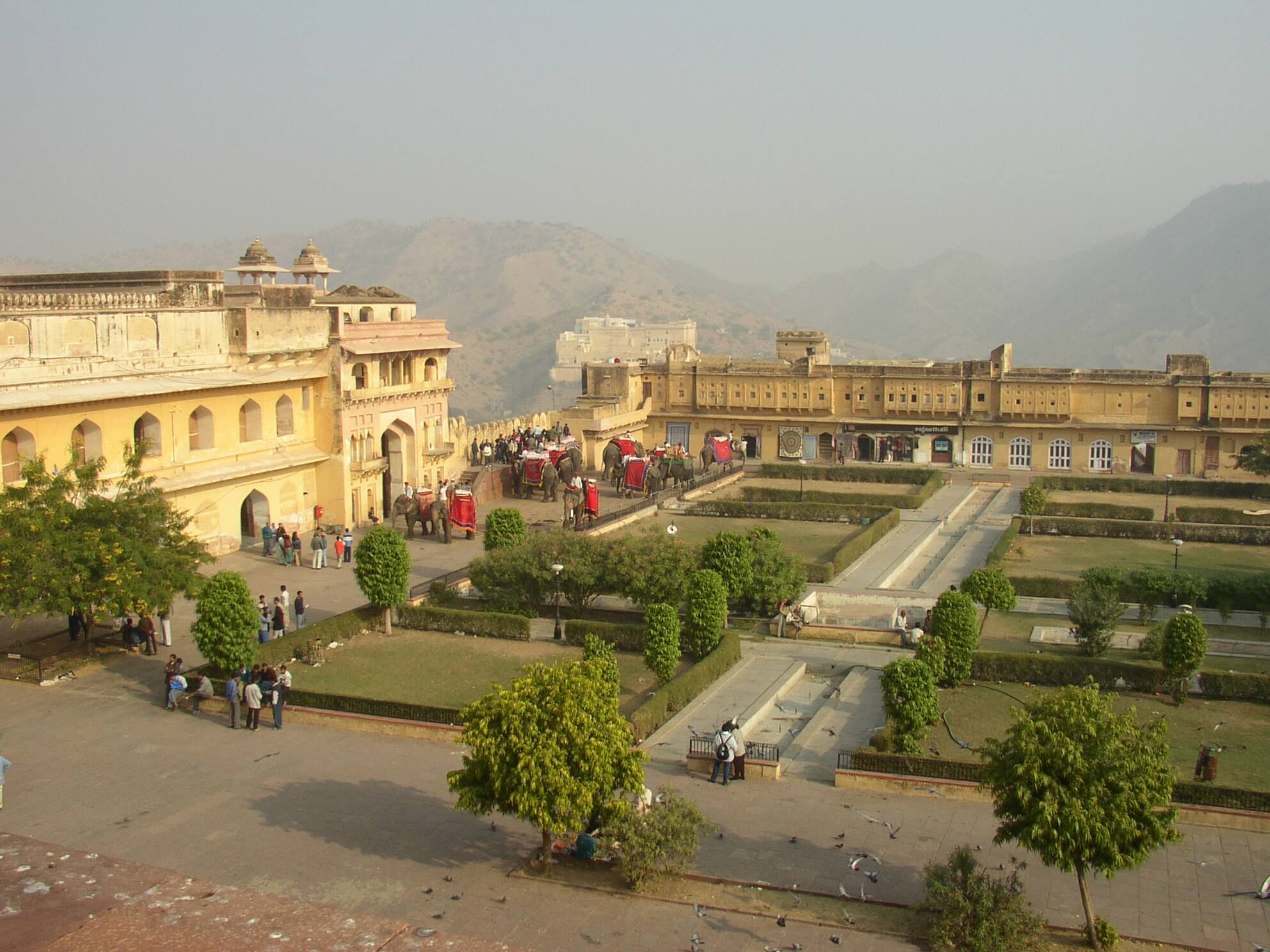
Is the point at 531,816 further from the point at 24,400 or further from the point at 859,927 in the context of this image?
the point at 24,400

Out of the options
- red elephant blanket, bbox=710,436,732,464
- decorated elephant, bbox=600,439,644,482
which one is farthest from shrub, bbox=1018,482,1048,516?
decorated elephant, bbox=600,439,644,482

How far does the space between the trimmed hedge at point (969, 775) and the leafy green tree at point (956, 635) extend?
4.45 metres

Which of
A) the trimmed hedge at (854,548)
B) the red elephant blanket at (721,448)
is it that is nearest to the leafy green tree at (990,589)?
the trimmed hedge at (854,548)

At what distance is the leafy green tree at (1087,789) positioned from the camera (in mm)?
12859

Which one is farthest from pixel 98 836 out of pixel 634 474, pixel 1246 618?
pixel 634 474

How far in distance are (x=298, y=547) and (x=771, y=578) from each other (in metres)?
12.5

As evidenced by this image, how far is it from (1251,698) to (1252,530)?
1776 centimetres

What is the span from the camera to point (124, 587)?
71.7 ft

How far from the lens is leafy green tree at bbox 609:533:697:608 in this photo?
2591 centimetres

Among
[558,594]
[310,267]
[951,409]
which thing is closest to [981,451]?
[951,409]

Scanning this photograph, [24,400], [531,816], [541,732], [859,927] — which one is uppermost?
[24,400]

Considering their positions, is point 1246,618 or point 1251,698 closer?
point 1251,698

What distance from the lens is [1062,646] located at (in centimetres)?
2630

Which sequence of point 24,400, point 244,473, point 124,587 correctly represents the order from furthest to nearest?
1. point 244,473
2. point 24,400
3. point 124,587
